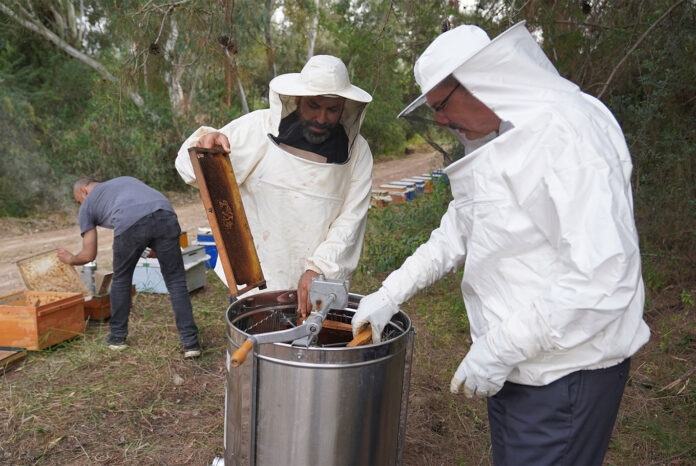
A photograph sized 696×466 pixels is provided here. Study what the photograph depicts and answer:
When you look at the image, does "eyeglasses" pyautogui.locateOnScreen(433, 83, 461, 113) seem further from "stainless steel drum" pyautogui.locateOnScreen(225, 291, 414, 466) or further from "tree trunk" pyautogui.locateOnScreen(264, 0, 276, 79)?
"tree trunk" pyautogui.locateOnScreen(264, 0, 276, 79)

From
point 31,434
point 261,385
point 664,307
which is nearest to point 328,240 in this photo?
point 261,385

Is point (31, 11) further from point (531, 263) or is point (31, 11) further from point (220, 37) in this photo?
point (531, 263)

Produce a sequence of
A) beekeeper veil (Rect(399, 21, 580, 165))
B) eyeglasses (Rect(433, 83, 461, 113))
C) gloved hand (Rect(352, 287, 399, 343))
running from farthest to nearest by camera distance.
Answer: gloved hand (Rect(352, 287, 399, 343))
eyeglasses (Rect(433, 83, 461, 113))
beekeeper veil (Rect(399, 21, 580, 165))

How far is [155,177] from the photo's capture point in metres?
9.97

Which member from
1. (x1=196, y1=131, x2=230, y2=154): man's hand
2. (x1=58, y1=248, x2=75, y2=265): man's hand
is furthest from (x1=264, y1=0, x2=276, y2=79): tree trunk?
(x1=58, y1=248, x2=75, y2=265): man's hand

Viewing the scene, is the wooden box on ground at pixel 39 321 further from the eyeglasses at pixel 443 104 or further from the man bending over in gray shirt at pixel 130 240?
the eyeglasses at pixel 443 104

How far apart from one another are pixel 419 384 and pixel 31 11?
1271 centimetres

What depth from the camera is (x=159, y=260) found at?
379 centimetres

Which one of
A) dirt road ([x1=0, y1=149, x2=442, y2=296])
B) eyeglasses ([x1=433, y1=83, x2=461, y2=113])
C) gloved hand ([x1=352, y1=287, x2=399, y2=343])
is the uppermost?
eyeglasses ([x1=433, y1=83, x2=461, y2=113])

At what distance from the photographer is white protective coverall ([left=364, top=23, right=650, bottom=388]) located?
3.91 feet

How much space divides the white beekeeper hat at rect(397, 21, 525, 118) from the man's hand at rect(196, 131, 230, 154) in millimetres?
980

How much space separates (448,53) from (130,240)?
2.85 meters

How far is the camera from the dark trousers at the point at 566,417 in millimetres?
1383

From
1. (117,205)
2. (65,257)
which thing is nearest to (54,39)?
(65,257)
